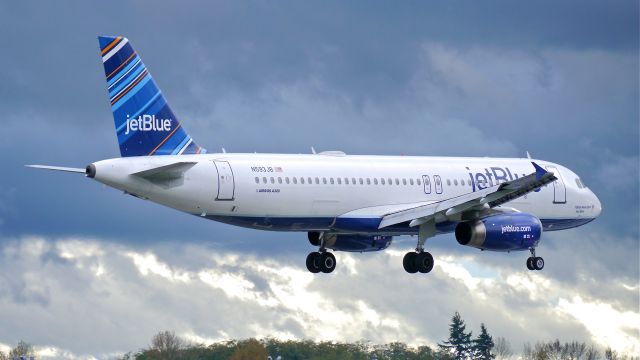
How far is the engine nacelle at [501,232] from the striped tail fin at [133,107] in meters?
14.6

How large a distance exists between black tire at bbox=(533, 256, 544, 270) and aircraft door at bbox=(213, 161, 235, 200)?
18663 mm

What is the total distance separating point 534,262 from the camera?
276ft

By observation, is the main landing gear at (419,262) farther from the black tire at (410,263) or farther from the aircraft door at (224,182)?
the aircraft door at (224,182)

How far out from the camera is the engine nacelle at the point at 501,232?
7800cm

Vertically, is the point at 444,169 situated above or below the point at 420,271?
above

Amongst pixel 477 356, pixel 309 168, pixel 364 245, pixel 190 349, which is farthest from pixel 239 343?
pixel 309 168

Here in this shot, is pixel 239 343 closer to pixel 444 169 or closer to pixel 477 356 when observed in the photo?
pixel 477 356

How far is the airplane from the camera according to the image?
240 ft

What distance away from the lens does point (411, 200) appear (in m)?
82.1

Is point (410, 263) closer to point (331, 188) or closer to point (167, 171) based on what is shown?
point (331, 188)

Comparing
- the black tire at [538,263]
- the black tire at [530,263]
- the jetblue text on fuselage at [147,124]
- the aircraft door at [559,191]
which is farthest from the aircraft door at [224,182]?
the aircraft door at [559,191]

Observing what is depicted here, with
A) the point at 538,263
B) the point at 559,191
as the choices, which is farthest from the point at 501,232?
the point at 559,191

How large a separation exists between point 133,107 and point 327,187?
10445 mm

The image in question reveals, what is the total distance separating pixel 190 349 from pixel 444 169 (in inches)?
1078
